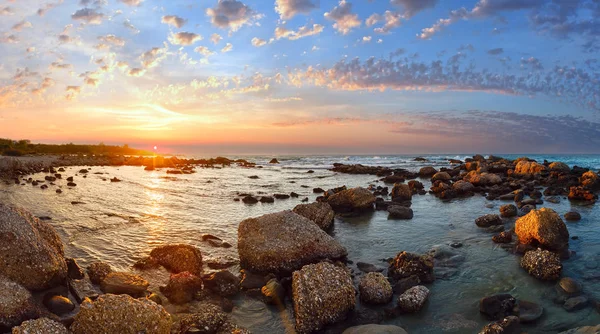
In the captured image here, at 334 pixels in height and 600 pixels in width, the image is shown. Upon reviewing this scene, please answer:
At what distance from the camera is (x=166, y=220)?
608 inches

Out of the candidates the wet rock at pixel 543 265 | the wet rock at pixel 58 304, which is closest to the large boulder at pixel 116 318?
the wet rock at pixel 58 304

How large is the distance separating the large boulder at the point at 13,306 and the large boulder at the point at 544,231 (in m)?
13.5

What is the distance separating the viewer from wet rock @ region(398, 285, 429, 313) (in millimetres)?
7348

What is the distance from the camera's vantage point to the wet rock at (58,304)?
22.1 ft

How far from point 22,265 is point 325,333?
6.38 meters

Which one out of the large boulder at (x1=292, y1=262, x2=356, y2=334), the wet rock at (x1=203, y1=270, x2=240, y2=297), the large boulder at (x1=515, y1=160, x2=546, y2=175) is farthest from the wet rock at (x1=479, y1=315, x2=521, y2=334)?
the large boulder at (x1=515, y1=160, x2=546, y2=175)

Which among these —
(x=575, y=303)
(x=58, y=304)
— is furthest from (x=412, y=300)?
(x=58, y=304)

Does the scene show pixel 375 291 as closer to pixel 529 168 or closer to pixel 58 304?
pixel 58 304

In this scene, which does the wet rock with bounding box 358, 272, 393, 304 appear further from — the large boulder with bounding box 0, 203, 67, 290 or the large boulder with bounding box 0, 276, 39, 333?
the large boulder with bounding box 0, 203, 67, 290

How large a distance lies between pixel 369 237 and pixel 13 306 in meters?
10.5

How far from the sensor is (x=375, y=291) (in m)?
7.77

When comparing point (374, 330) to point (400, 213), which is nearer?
point (374, 330)

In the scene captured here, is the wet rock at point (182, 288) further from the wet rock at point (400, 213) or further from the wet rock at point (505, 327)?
the wet rock at point (400, 213)

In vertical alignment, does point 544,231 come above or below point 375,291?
above
